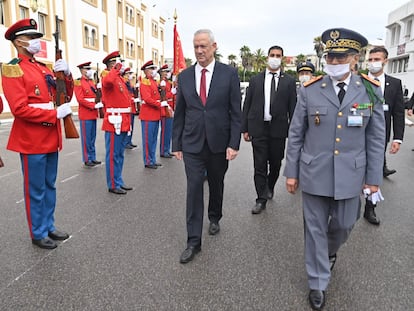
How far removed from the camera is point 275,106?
15.6 feet

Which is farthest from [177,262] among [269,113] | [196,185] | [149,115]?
[149,115]

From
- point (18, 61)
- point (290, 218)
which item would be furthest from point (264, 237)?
point (18, 61)

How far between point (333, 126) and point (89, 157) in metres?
5.84

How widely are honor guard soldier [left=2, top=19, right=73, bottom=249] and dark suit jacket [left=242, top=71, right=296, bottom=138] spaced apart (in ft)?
7.69

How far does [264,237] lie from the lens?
3.86 m

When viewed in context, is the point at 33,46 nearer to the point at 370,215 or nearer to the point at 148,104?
the point at 148,104

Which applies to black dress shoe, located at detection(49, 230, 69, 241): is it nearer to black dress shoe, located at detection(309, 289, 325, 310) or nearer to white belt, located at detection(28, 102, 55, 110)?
white belt, located at detection(28, 102, 55, 110)

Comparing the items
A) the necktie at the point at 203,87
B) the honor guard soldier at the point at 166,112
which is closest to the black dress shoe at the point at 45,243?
the necktie at the point at 203,87

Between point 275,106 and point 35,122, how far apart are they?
9.47 feet

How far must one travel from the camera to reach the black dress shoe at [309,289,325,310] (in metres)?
2.59

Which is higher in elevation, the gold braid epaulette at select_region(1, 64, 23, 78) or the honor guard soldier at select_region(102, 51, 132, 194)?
the gold braid epaulette at select_region(1, 64, 23, 78)

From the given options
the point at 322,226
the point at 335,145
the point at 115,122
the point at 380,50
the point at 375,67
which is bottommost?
the point at 322,226

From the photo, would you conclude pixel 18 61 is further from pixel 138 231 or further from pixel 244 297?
pixel 244 297

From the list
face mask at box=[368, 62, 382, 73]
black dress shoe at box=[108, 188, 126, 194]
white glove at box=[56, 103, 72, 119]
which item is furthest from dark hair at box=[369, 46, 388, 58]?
black dress shoe at box=[108, 188, 126, 194]
